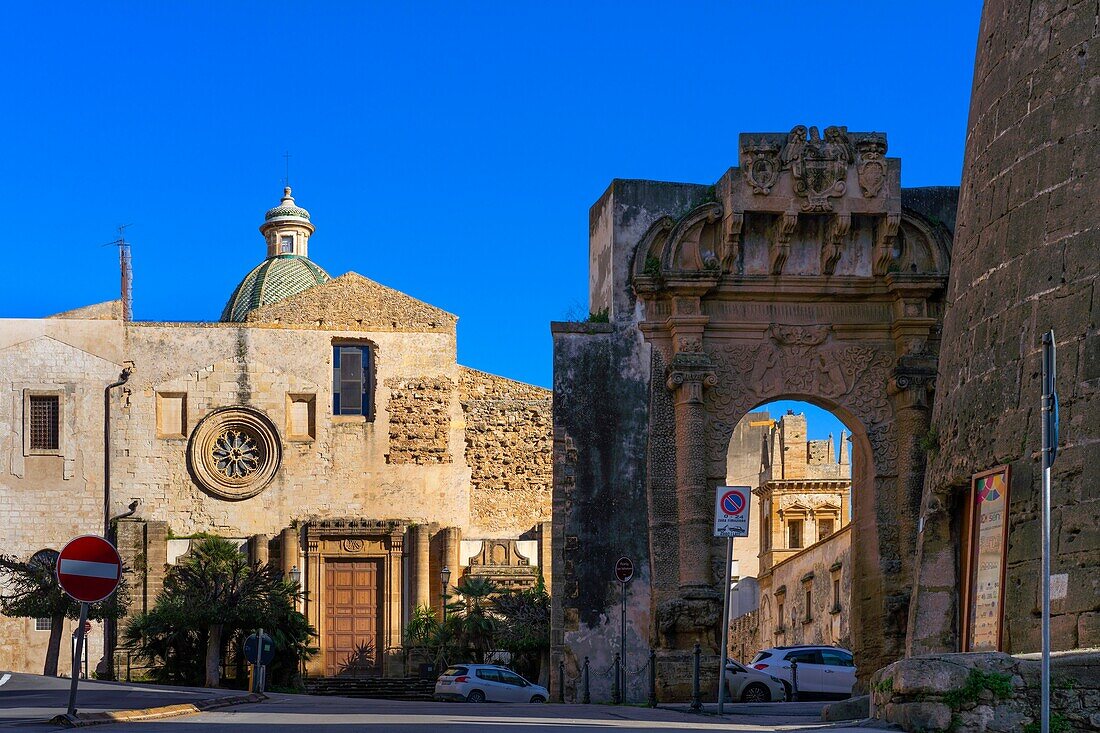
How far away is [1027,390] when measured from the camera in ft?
47.3

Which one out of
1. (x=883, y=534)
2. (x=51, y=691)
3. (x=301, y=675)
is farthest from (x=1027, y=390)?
(x=301, y=675)

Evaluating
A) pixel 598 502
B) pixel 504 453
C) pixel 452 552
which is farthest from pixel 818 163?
pixel 504 453

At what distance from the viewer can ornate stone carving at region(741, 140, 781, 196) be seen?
22.9m

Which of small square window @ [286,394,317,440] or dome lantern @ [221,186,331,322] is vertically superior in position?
dome lantern @ [221,186,331,322]

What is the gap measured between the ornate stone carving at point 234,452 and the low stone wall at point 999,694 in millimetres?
31028

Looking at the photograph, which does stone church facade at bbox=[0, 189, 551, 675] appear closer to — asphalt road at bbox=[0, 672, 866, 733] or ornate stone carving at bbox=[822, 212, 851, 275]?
ornate stone carving at bbox=[822, 212, 851, 275]

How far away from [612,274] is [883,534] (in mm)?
4901

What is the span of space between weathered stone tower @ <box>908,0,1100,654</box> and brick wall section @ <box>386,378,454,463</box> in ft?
86.7

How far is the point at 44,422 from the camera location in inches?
1619

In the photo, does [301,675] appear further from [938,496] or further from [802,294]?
[938,496]

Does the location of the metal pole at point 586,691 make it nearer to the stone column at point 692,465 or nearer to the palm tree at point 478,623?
the stone column at point 692,465

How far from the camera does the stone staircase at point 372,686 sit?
120 feet

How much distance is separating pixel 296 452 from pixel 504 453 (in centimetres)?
503

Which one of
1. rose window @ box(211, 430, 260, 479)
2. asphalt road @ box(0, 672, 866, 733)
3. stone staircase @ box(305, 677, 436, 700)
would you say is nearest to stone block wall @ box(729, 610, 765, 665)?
stone staircase @ box(305, 677, 436, 700)
